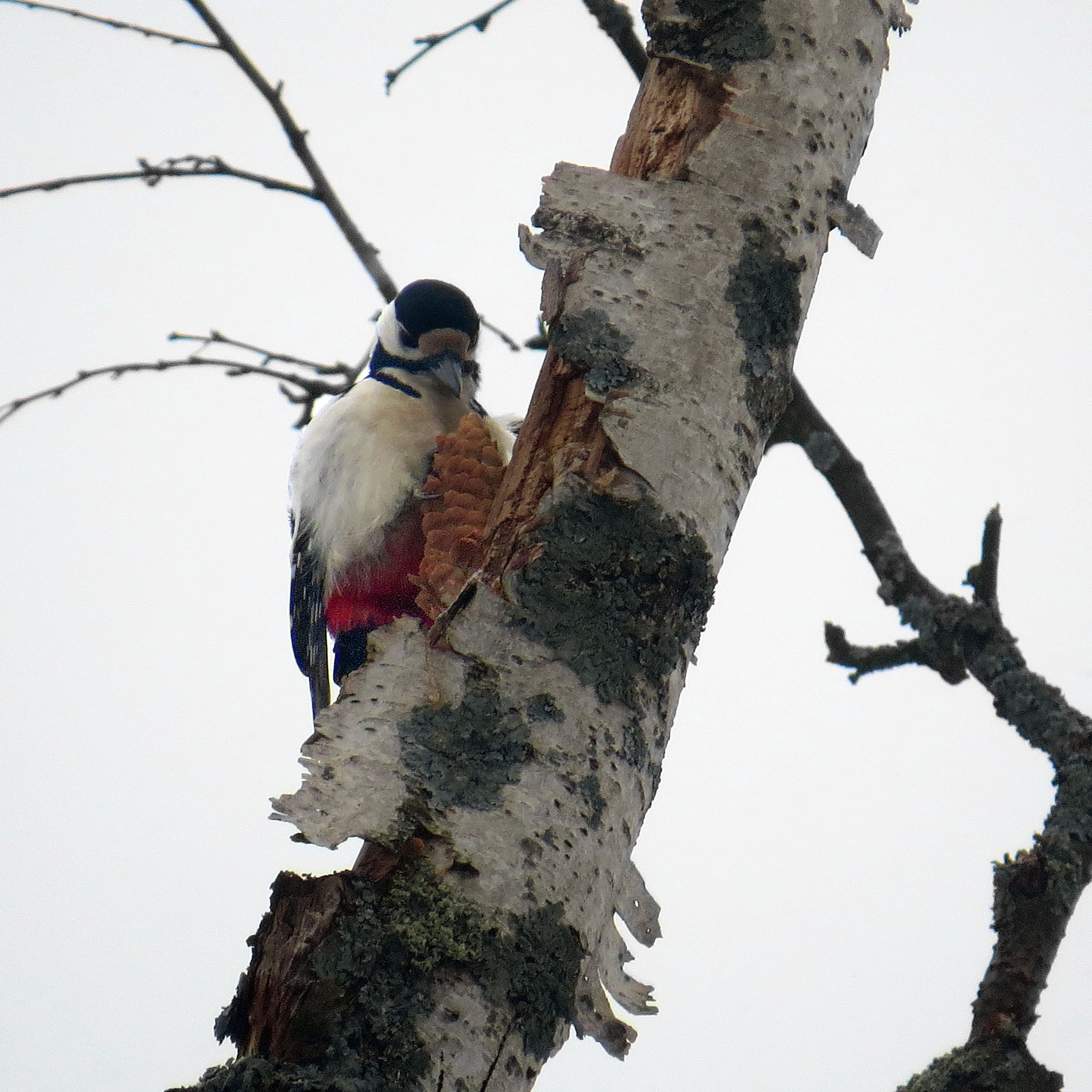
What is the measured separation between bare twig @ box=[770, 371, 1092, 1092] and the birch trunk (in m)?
0.45

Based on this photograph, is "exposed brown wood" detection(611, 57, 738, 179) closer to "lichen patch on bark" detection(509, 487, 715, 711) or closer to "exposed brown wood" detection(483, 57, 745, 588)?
"exposed brown wood" detection(483, 57, 745, 588)

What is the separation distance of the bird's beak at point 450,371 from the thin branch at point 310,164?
0.32 metres

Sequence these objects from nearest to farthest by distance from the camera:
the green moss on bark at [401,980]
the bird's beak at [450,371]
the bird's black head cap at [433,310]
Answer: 1. the green moss on bark at [401,980]
2. the bird's beak at [450,371]
3. the bird's black head cap at [433,310]

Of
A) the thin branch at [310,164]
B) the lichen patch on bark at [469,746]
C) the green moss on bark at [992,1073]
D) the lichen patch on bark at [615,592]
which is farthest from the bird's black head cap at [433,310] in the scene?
the green moss on bark at [992,1073]

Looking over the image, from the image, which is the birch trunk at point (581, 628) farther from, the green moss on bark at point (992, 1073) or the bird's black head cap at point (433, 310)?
the bird's black head cap at point (433, 310)

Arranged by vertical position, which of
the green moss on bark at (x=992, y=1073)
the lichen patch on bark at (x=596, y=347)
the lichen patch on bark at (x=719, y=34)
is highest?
the lichen patch on bark at (x=719, y=34)

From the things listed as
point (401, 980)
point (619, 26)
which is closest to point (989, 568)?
point (619, 26)

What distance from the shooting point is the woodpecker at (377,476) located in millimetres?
2574

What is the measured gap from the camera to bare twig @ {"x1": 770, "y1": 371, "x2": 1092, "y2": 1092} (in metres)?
1.42

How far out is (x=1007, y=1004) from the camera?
4.77 feet

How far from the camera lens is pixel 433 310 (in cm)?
296

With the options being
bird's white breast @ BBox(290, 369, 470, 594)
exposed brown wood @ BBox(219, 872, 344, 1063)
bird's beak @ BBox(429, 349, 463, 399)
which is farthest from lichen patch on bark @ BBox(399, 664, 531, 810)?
bird's beak @ BBox(429, 349, 463, 399)

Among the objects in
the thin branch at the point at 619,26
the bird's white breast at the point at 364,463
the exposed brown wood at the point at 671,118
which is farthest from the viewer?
the bird's white breast at the point at 364,463

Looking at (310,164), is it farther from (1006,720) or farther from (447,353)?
(1006,720)
